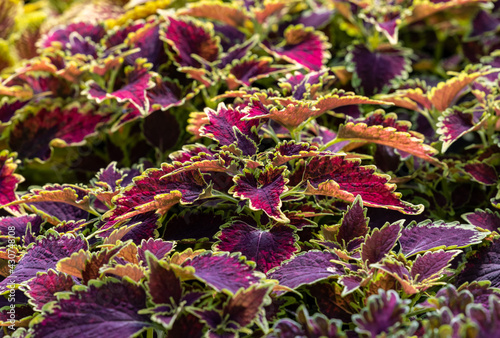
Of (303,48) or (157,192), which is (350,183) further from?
(303,48)

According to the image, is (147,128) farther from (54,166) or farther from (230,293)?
(230,293)

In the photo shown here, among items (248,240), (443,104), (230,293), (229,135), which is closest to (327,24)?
(443,104)

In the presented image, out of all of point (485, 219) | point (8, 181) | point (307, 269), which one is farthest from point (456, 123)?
point (8, 181)

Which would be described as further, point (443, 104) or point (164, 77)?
point (164, 77)

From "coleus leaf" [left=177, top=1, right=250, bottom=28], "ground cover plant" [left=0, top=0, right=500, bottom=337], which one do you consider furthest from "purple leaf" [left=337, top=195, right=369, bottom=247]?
"coleus leaf" [left=177, top=1, right=250, bottom=28]

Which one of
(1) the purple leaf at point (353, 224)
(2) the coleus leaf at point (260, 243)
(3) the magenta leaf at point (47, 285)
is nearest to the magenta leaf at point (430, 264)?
(1) the purple leaf at point (353, 224)

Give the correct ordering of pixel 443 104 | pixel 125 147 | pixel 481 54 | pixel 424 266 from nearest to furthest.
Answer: pixel 424 266, pixel 443 104, pixel 125 147, pixel 481 54
